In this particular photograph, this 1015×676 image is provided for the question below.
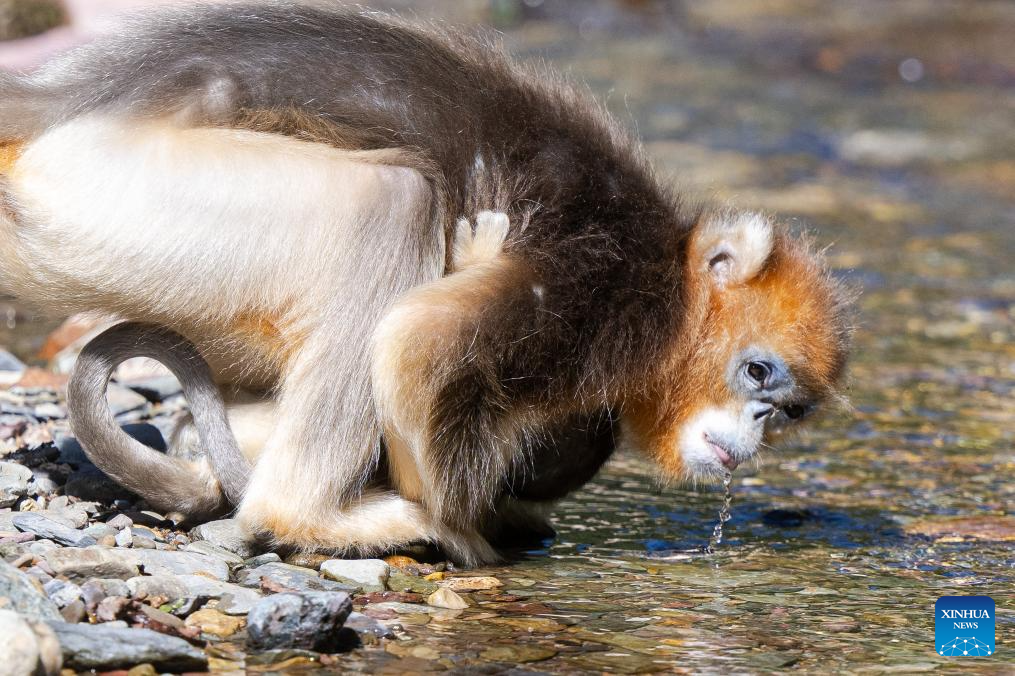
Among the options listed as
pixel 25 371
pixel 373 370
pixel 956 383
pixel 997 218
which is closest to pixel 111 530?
pixel 373 370

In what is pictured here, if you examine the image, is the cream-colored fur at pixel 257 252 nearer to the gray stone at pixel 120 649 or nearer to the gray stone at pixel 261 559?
the gray stone at pixel 261 559

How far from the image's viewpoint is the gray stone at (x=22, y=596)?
3182 mm

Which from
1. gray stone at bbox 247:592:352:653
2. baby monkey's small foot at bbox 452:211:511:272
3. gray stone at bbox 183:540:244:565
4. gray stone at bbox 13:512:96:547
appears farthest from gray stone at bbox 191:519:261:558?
baby monkey's small foot at bbox 452:211:511:272

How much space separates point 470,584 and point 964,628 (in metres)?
1.46

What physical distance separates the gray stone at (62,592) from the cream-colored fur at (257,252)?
775 millimetres

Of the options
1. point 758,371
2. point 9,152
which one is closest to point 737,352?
point 758,371

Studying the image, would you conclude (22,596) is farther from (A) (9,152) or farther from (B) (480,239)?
(B) (480,239)

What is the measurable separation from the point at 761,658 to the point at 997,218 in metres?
8.17

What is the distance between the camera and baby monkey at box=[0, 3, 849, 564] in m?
4.07

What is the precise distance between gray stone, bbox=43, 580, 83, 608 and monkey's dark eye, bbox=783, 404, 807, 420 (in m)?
2.51

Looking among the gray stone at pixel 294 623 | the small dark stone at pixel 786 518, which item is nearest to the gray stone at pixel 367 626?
the gray stone at pixel 294 623

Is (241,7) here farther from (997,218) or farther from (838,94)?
(838,94)

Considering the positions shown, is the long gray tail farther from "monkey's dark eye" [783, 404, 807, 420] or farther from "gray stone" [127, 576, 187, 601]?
"monkey's dark eye" [783, 404, 807, 420]

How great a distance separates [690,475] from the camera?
15.8 ft
